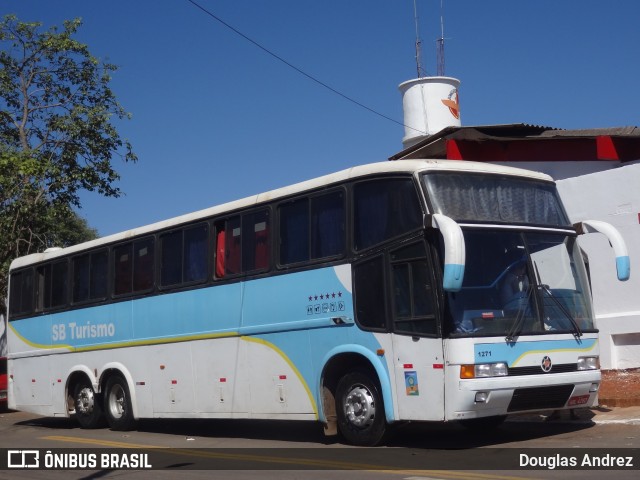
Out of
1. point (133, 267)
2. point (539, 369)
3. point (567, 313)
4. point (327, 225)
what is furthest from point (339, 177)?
point (133, 267)

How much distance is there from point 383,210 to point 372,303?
1171 mm

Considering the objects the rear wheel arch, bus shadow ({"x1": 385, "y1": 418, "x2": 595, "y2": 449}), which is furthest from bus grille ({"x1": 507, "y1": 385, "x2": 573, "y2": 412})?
the rear wheel arch

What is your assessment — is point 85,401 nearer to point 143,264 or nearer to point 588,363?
point 143,264

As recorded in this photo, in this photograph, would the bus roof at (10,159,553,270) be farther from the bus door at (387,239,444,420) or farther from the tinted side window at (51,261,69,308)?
the tinted side window at (51,261,69,308)

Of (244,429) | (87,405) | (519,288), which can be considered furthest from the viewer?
(87,405)

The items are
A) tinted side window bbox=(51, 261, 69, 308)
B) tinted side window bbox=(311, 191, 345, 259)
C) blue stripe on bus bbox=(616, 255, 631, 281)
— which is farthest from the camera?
tinted side window bbox=(51, 261, 69, 308)

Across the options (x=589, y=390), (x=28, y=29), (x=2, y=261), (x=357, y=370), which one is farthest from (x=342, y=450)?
(x=28, y=29)

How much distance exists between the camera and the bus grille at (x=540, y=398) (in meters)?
10.1

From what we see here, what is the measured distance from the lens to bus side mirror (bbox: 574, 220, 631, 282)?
10.8 m

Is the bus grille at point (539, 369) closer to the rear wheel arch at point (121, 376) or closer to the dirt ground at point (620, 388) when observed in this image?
the dirt ground at point (620, 388)

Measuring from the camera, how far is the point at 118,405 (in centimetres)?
1652

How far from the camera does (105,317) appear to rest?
16.4 metres

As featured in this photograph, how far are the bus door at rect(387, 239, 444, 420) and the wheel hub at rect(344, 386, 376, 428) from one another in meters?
0.61

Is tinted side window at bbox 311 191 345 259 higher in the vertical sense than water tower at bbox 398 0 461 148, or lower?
lower
